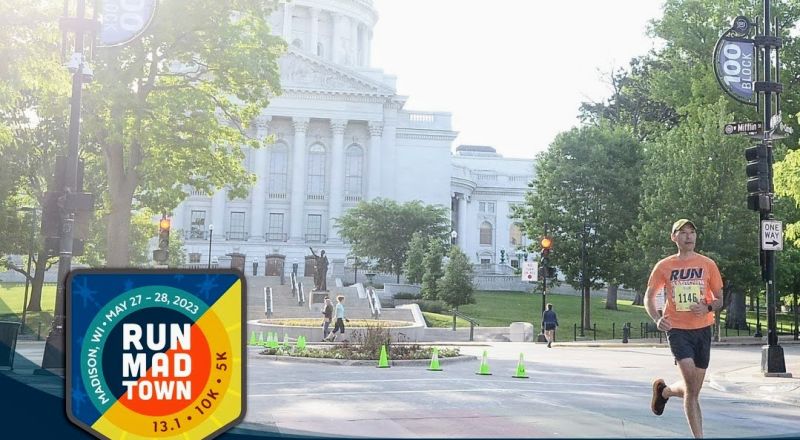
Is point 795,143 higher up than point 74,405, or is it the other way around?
point 795,143

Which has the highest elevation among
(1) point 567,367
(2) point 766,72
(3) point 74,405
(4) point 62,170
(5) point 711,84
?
(5) point 711,84

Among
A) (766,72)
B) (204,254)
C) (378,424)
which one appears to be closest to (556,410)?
(378,424)

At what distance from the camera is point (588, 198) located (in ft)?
155

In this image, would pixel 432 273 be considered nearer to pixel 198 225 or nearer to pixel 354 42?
pixel 198 225

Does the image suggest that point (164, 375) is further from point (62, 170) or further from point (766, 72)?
point (766, 72)

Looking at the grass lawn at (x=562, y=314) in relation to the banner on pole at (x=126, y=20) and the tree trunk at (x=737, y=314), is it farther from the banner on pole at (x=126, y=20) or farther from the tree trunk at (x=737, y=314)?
the banner on pole at (x=126, y=20)

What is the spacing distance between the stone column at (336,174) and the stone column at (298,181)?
2692mm

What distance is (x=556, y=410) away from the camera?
1119 cm

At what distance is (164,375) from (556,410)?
8.75 m

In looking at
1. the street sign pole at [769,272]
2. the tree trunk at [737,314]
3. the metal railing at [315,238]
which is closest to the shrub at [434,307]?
the tree trunk at [737,314]

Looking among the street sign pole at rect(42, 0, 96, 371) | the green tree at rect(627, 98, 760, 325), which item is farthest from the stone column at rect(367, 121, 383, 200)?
the street sign pole at rect(42, 0, 96, 371)

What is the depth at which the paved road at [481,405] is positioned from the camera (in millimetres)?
9336

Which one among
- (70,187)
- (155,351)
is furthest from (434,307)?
(155,351)

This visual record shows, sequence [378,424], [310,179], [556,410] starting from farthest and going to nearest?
[310,179]
[556,410]
[378,424]
